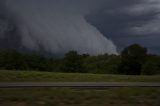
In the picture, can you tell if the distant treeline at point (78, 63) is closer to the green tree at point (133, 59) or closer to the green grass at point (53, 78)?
the green tree at point (133, 59)

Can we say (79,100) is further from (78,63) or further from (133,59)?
(133,59)

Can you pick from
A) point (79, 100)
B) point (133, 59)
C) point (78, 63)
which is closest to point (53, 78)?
point (79, 100)

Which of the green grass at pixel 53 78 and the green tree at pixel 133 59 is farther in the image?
the green tree at pixel 133 59

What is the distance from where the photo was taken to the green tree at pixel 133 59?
299 feet

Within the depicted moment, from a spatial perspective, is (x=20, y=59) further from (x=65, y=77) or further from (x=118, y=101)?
(x=118, y=101)

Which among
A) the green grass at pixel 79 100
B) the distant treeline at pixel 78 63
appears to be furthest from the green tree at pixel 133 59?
the green grass at pixel 79 100

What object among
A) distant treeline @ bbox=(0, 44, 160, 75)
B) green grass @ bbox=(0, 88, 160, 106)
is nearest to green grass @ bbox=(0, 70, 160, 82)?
green grass @ bbox=(0, 88, 160, 106)

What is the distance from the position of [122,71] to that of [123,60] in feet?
13.3

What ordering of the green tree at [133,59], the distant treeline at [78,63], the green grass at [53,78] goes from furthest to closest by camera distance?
the green tree at [133,59]
the distant treeline at [78,63]
the green grass at [53,78]

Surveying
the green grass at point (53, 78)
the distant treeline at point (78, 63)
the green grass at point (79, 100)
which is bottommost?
the green grass at point (79, 100)

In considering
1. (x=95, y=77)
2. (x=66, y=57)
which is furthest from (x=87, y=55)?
(x=95, y=77)

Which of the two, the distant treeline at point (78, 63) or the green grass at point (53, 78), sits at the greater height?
the distant treeline at point (78, 63)

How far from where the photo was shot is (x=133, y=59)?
93.4m

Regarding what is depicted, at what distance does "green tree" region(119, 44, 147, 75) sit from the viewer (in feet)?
299
